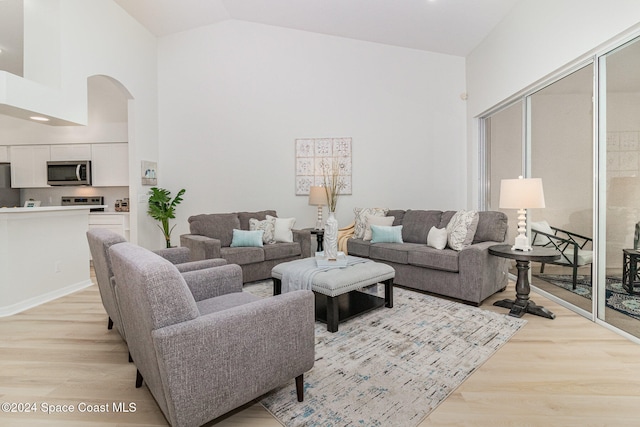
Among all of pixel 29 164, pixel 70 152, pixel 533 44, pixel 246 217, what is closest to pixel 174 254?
pixel 246 217

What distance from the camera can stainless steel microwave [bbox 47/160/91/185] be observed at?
19.4ft

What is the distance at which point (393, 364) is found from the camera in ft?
7.66

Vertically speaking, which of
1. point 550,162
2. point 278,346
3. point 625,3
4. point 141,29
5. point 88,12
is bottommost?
point 278,346

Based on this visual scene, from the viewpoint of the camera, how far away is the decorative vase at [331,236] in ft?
11.1

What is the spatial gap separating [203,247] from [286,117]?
2.81 meters

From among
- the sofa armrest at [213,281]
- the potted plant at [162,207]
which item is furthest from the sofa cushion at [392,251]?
the potted plant at [162,207]

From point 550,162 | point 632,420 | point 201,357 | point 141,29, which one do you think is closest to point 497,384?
point 632,420

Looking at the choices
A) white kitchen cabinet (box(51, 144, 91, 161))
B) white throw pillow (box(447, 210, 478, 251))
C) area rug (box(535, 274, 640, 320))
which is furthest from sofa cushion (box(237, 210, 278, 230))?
area rug (box(535, 274, 640, 320))

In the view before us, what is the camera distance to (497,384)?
209 cm

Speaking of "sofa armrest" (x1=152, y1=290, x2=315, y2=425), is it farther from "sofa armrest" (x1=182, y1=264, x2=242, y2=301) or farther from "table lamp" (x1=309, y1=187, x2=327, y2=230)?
"table lamp" (x1=309, y1=187, x2=327, y2=230)

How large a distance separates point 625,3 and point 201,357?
3.70 meters

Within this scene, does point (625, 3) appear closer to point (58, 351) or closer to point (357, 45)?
point (357, 45)

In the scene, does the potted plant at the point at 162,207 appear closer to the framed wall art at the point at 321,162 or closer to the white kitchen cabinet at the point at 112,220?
the white kitchen cabinet at the point at 112,220

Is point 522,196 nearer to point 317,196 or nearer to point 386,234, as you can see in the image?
point 386,234
